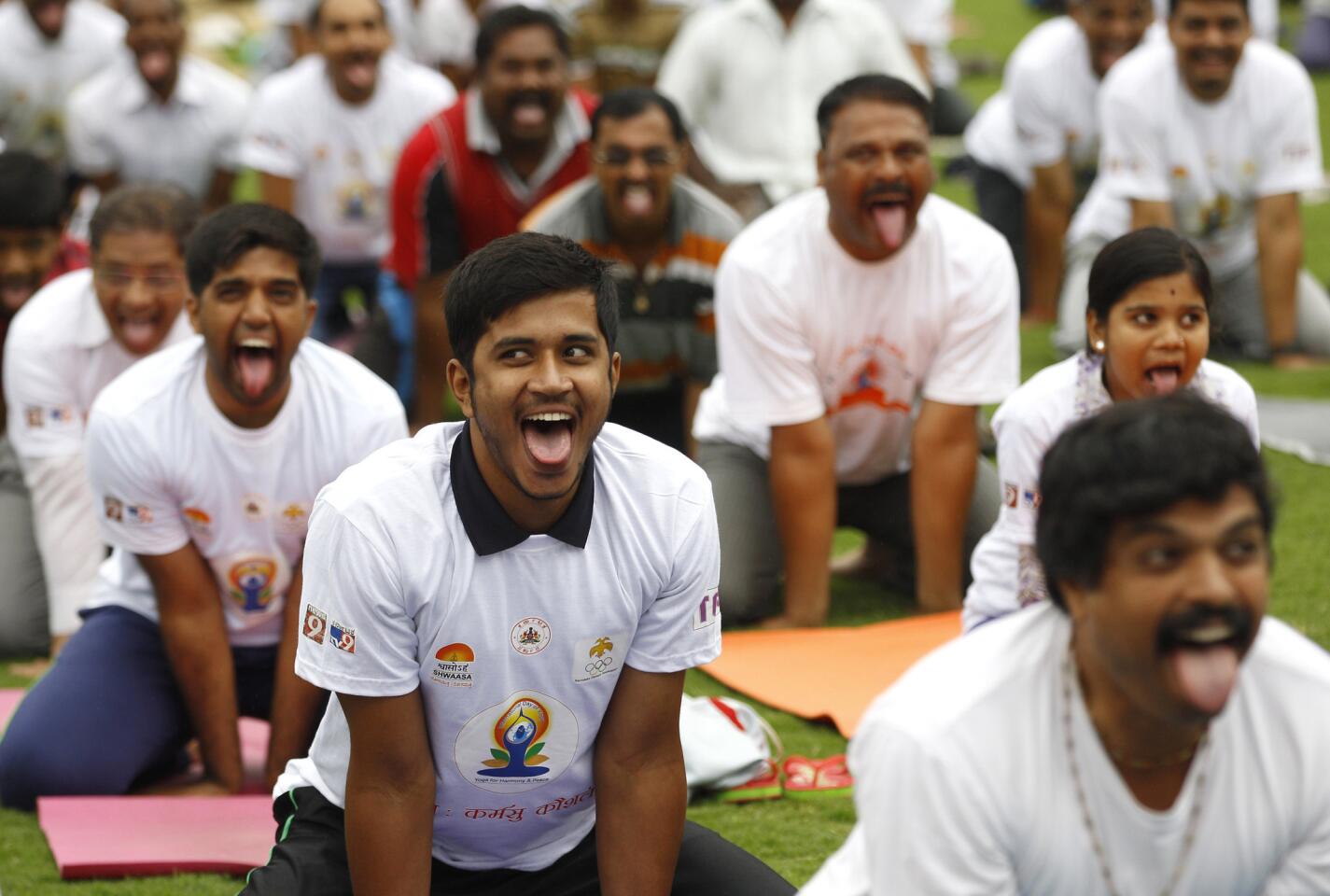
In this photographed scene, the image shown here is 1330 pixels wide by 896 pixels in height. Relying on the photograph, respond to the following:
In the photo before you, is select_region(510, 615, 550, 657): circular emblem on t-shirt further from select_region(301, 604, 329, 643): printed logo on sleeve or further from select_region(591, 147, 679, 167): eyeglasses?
select_region(591, 147, 679, 167): eyeglasses

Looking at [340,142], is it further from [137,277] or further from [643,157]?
[137,277]

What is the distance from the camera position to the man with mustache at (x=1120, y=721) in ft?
6.95

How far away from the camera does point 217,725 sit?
4.00 metres

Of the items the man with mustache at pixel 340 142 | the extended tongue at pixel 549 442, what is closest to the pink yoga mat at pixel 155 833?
the extended tongue at pixel 549 442

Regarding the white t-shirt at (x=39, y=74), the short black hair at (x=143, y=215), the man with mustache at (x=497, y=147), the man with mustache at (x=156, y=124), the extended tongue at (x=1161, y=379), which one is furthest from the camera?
the white t-shirt at (x=39, y=74)

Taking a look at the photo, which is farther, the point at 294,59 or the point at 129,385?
the point at 294,59

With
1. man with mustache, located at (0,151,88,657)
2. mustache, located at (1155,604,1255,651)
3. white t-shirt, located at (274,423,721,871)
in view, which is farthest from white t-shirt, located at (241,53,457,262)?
mustache, located at (1155,604,1255,651)

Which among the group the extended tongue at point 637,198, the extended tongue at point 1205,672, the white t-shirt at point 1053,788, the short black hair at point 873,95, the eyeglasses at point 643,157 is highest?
the short black hair at point 873,95

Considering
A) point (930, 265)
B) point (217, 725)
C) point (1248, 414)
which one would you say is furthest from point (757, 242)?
point (217, 725)

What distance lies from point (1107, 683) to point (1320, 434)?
4390mm

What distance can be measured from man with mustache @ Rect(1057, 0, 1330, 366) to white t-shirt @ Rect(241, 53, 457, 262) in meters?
2.62

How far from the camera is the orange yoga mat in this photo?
14.8ft

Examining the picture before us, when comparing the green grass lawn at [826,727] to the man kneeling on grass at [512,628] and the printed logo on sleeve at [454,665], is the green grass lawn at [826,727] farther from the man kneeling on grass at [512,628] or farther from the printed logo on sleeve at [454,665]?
the printed logo on sleeve at [454,665]

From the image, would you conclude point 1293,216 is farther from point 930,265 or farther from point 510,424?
point 510,424
